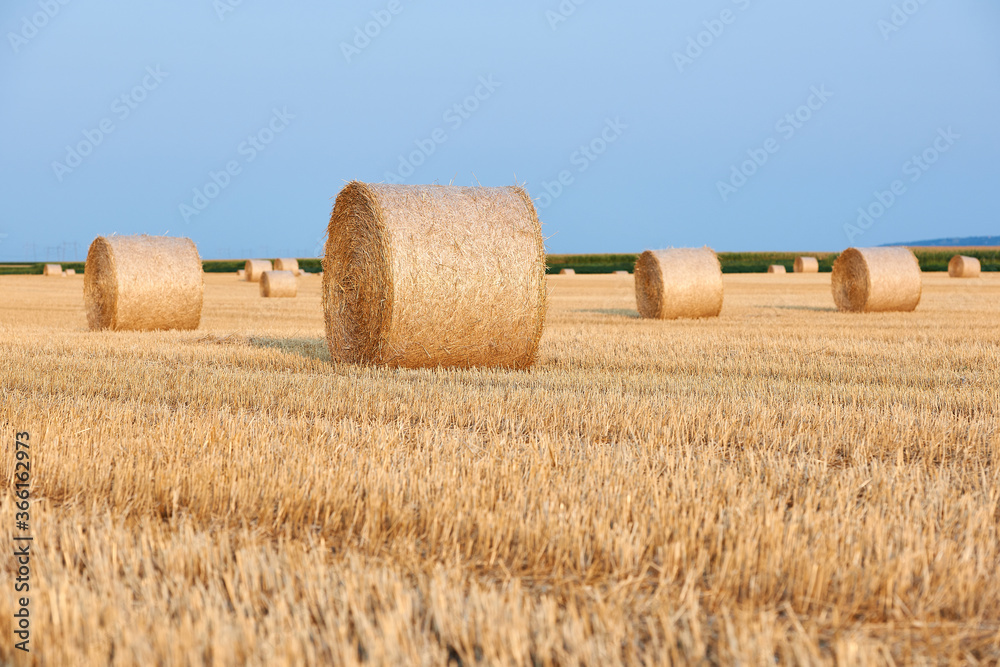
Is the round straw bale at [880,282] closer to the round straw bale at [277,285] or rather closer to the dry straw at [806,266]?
the round straw bale at [277,285]

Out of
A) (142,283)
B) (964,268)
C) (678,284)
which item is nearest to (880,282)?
(678,284)

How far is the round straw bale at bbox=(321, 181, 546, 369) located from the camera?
27.2 ft

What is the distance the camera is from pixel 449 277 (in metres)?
8.29

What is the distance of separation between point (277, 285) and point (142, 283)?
37.0 ft

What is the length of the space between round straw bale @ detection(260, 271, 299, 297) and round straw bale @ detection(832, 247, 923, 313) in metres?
14.7

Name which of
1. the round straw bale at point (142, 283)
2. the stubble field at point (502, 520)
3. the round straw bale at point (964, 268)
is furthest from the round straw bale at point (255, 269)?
the stubble field at point (502, 520)

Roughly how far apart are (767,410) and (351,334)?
459cm

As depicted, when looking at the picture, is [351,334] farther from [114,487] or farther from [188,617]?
[188,617]

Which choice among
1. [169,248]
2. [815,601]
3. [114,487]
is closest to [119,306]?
[169,248]

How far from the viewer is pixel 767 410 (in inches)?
232

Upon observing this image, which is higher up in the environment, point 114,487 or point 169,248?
point 169,248

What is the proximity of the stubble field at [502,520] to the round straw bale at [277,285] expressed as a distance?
17.8 metres

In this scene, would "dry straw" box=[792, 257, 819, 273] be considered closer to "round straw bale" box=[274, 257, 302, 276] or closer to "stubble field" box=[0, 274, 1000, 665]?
"round straw bale" box=[274, 257, 302, 276]

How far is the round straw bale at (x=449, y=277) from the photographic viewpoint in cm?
829
